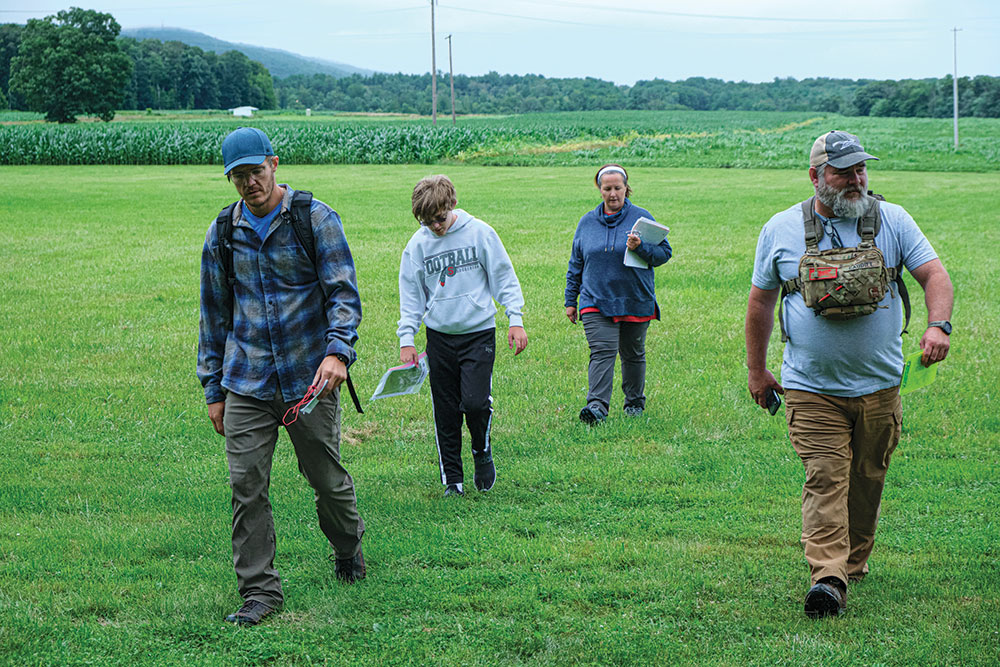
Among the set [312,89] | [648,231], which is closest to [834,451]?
[648,231]

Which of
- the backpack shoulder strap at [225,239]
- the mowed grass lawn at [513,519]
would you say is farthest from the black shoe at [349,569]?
the backpack shoulder strap at [225,239]

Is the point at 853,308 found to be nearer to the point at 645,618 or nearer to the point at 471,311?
the point at 645,618

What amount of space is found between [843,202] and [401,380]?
8.83 ft

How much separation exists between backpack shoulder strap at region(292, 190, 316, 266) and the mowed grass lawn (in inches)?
68.7

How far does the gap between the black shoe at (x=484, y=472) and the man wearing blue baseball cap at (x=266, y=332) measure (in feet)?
6.49

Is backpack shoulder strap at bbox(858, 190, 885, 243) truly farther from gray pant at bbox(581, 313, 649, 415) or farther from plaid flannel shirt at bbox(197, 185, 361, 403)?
gray pant at bbox(581, 313, 649, 415)

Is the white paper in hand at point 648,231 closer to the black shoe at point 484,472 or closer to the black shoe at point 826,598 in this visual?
the black shoe at point 484,472

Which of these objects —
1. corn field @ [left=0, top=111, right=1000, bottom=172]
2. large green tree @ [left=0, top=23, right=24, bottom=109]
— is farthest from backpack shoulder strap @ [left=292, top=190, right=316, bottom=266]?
large green tree @ [left=0, top=23, right=24, bottom=109]

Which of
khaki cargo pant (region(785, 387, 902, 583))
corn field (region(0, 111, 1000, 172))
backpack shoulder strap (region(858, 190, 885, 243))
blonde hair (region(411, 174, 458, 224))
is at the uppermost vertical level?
corn field (region(0, 111, 1000, 172))

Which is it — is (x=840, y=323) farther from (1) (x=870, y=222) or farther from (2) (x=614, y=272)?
(2) (x=614, y=272)

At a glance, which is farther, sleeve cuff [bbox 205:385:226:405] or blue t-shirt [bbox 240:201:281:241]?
sleeve cuff [bbox 205:385:226:405]

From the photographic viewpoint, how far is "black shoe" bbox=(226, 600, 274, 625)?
183 inches

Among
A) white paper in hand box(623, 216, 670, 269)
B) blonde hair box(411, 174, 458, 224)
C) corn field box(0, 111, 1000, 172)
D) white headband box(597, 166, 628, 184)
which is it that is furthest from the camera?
corn field box(0, 111, 1000, 172)

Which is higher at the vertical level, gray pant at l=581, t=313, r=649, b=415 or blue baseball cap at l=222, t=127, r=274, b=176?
blue baseball cap at l=222, t=127, r=274, b=176
